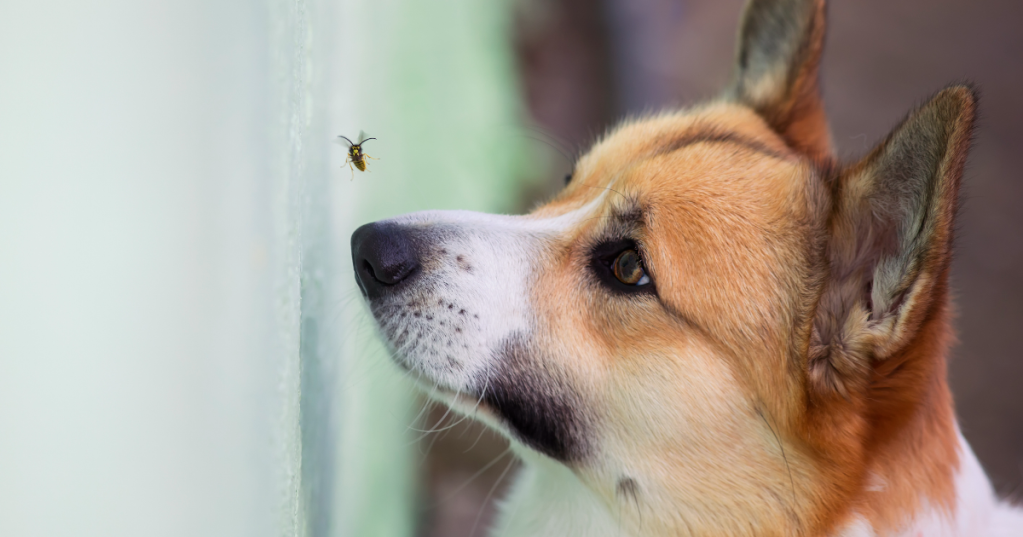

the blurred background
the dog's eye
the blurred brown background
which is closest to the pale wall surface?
the blurred background

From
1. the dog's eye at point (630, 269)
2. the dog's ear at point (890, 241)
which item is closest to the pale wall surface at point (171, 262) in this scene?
the dog's eye at point (630, 269)

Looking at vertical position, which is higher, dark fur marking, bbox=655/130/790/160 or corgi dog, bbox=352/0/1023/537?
dark fur marking, bbox=655/130/790/160

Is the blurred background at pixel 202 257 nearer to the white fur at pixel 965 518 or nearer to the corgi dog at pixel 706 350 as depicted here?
the corgi dog at pixel 706 350

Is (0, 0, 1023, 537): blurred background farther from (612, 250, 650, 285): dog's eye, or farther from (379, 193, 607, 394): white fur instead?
(612, 250, 650, 285): dog's eye

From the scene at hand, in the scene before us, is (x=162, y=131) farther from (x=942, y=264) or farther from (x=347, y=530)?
(x=942, y=264)

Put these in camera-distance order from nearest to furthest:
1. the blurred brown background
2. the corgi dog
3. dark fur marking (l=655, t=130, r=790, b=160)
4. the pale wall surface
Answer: the pale wall surface, the corgi dog, dark fur marking (l=655, t=130, r=790, b=160), the blurred brown background
